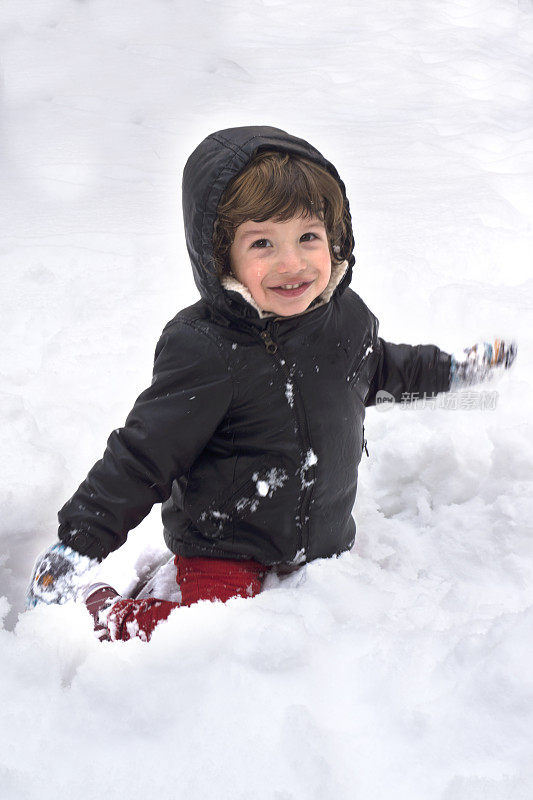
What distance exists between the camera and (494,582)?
159 centimetres

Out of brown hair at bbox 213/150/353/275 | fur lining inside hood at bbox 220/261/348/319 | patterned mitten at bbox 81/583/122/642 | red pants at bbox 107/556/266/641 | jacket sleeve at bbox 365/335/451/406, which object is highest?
brown hair at bbox 213/150/353/275

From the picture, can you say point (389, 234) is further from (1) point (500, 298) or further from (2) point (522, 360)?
(2) point (522, 360)

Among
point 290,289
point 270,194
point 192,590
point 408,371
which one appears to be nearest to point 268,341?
point 290,289

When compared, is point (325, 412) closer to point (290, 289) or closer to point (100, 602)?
point (290, 289)

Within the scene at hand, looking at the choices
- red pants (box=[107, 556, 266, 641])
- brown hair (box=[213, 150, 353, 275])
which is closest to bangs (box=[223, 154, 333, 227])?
brown hair (box=[213, 150, 353, 275])

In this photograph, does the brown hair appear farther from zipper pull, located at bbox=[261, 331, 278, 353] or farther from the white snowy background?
the white snowy background

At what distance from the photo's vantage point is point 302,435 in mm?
1455

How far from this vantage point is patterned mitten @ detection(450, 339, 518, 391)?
172 cm

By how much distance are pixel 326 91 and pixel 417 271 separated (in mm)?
2379

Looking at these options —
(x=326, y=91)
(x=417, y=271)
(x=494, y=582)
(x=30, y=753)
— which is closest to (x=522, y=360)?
(x=417, y=271)

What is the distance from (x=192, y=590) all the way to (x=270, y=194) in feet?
2.77

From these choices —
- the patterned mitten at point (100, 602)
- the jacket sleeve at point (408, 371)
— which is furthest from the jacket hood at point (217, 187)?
the patterned mitten at point (100, 602)

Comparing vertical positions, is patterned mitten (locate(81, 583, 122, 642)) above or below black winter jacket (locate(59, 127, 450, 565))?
below

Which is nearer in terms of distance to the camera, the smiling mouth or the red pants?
the smiling mouth
